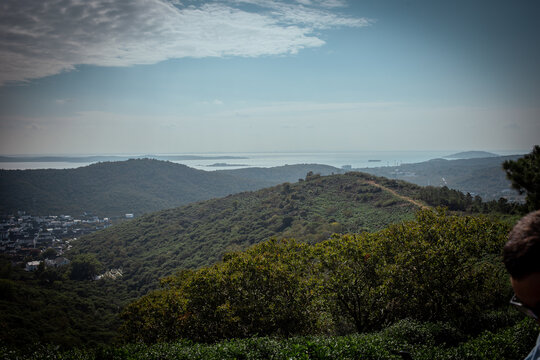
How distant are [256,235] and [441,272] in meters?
50.4

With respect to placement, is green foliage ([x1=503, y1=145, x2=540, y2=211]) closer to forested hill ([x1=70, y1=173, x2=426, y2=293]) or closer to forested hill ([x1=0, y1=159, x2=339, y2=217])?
forested hill ([x1=70, y1=173, x2=426, y2=293])

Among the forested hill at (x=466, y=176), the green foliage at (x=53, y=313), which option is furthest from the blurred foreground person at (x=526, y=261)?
the forested hill at (x=466, y=176)

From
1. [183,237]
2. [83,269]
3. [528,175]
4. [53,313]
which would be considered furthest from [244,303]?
[183,237]

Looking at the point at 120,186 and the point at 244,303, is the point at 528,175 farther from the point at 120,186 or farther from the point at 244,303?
the point at 120,186

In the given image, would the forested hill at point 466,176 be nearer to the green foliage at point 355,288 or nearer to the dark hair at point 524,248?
the green foliage at point 355,288

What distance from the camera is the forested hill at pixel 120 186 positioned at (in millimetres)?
92312

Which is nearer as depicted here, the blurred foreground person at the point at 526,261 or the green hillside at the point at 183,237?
the blurred foreground person at the point at 526,261

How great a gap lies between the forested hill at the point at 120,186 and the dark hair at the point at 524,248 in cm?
9737

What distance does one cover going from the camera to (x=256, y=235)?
59406 millimetres

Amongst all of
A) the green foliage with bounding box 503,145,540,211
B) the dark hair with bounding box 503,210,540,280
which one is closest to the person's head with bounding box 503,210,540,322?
the dark hair with bounding box 503,210,540,280

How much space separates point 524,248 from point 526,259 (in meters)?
0.04

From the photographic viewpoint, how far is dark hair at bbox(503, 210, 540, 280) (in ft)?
3.34

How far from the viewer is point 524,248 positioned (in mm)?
1027

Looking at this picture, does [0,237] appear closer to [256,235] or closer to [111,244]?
[111,244]
